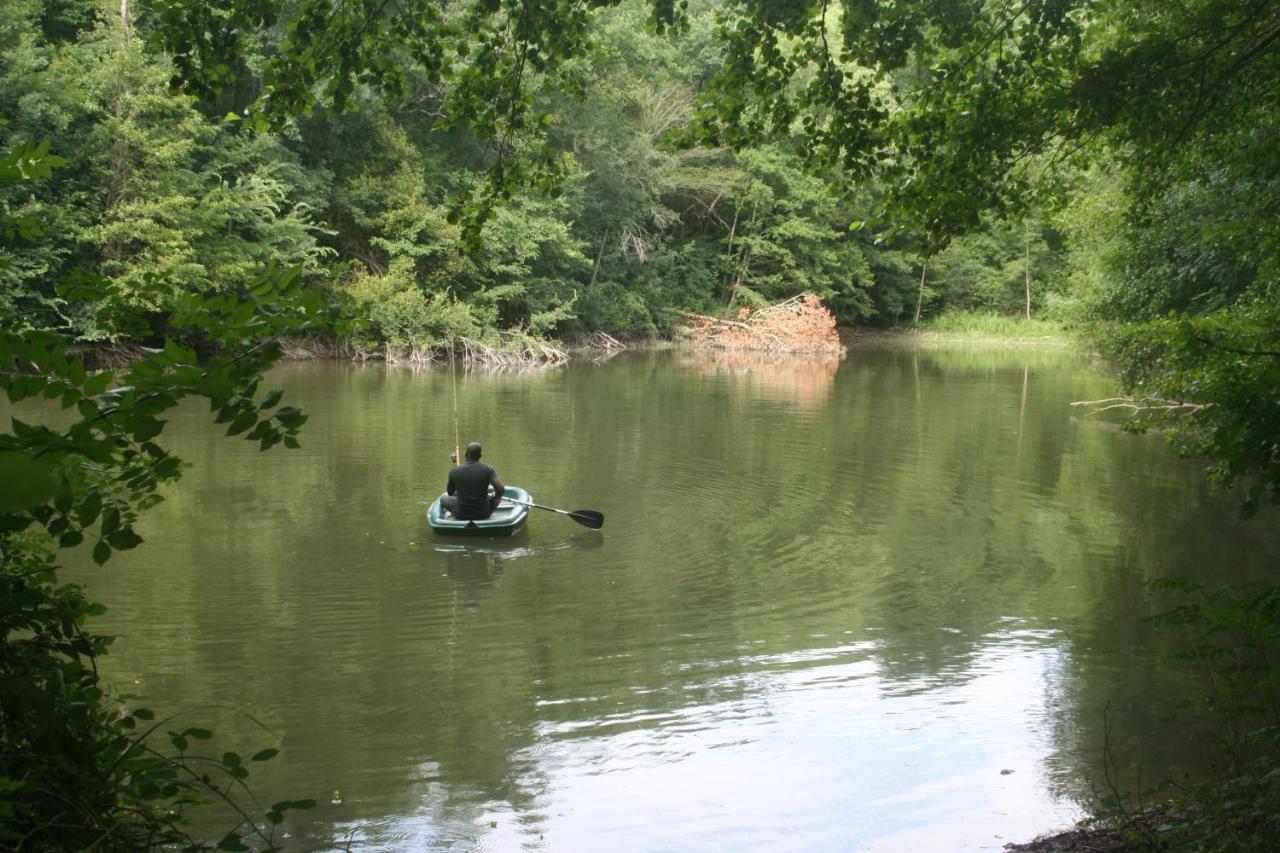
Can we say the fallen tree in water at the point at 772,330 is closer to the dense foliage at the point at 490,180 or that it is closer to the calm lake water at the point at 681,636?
the dense foliage at the point at 490,180

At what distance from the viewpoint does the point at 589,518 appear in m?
11.4

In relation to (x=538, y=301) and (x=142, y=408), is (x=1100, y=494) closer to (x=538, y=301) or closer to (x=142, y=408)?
(x=142, y=408)

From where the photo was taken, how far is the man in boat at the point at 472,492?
35.8ft

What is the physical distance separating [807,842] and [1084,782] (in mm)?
1579

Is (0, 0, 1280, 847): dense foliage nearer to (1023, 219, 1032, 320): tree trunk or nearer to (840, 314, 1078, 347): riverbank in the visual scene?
(840, 314, 1078, 347): riverbank

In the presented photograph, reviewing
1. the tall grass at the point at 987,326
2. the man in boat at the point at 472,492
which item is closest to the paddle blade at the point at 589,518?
the man in boat at the point at 472,492

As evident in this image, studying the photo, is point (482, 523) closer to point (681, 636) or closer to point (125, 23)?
point (681, 636)

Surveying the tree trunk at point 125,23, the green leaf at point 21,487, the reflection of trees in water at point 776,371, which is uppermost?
the tree trunk at point 125,23

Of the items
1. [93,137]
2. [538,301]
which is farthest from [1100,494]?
[538,301]

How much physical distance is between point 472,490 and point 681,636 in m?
3.47

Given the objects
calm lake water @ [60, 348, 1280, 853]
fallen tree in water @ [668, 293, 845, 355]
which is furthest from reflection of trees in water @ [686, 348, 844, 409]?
calm lake water @ [60, 348, 1280, 853]

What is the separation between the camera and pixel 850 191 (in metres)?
6.76

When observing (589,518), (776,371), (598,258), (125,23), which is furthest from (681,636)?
(598,258)

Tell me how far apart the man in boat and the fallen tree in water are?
95.3ft
